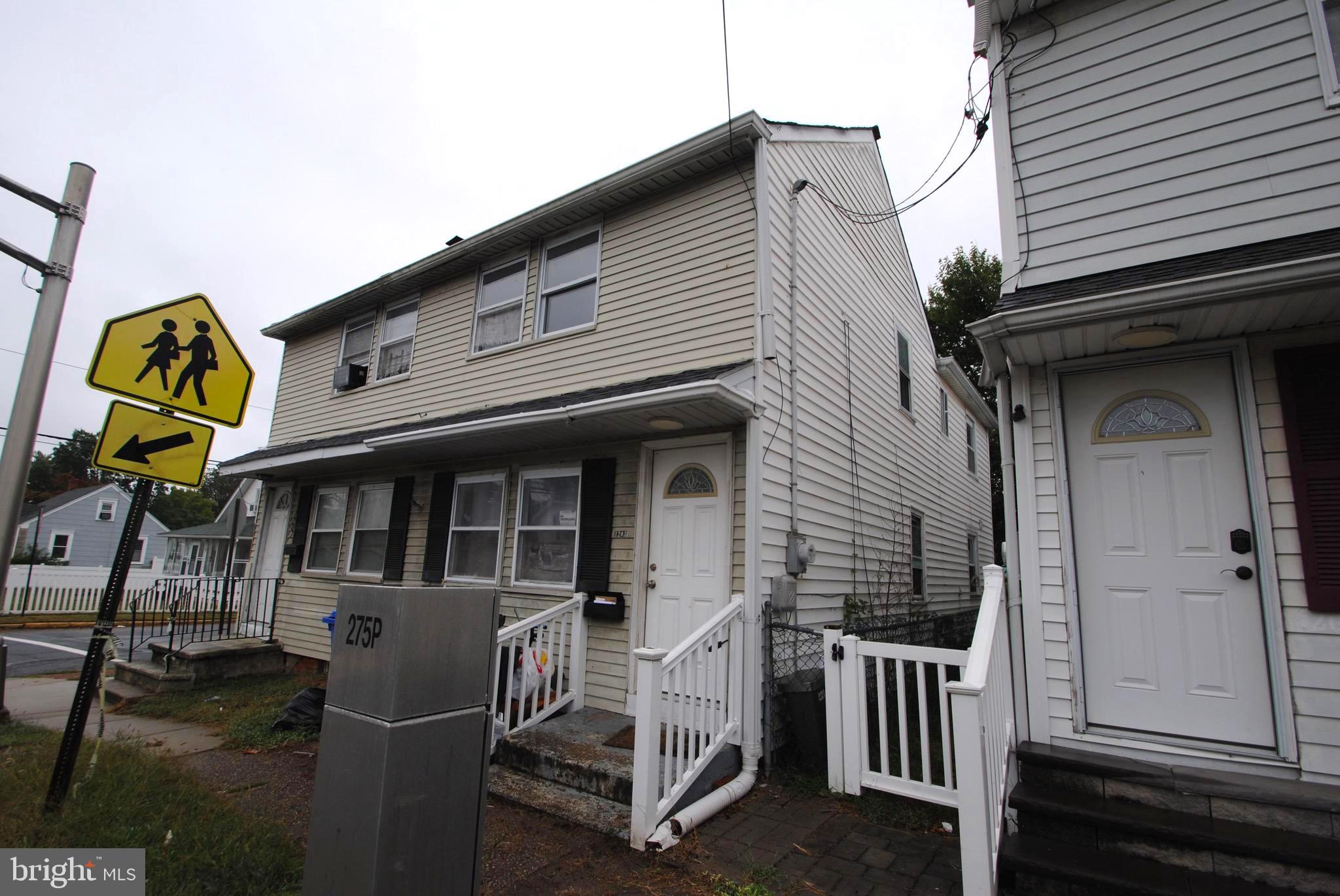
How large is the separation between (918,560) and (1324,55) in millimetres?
7281

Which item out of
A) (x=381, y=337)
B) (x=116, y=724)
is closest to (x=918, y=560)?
(x=381, y=337)

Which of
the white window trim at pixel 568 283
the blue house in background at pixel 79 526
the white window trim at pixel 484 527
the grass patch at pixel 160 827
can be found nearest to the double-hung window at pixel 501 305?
the white window trim at pixel 568 283

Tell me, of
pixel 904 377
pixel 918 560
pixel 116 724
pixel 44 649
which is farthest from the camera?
pixel 44 649

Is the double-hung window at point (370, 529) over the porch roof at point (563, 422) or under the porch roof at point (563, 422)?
under

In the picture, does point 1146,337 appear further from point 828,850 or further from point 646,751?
point 646,751

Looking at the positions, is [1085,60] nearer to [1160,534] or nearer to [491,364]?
[1160,534]

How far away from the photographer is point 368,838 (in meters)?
1.92

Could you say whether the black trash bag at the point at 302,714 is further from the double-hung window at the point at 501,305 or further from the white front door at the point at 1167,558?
the white front door at the point at 1167,558

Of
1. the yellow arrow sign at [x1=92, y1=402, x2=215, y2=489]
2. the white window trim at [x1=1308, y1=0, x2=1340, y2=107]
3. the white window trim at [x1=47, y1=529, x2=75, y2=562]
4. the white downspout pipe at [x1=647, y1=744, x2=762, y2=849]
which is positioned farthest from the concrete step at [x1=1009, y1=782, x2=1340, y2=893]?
the white window trim at [x1=47, y1=529, x2=75, y2=562]

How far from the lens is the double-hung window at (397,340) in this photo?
926cm

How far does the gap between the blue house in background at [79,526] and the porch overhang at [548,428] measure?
29.2 m

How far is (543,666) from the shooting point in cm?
568

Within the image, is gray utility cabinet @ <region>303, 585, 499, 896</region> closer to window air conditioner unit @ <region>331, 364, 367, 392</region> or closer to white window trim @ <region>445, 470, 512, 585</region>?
white window trim @ <region>445, 470, 512, 585</region>

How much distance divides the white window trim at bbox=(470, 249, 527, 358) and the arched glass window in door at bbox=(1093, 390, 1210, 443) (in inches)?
237
